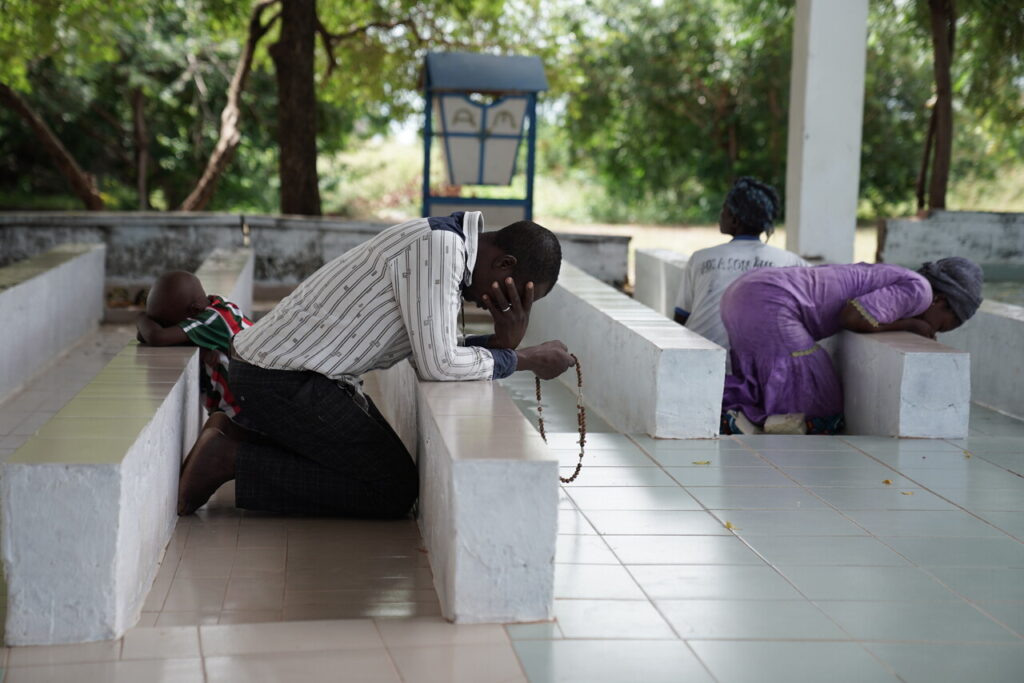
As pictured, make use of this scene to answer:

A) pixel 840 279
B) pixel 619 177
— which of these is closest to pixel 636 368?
pixel 840 279

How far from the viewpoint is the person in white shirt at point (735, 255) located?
6.96m

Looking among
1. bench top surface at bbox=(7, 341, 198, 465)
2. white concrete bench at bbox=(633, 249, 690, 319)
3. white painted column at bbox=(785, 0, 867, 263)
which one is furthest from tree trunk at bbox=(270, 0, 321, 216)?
bench top surface at bbox=(7, 341, 198, 465)

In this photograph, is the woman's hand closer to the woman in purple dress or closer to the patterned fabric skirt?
the woman in purple dress

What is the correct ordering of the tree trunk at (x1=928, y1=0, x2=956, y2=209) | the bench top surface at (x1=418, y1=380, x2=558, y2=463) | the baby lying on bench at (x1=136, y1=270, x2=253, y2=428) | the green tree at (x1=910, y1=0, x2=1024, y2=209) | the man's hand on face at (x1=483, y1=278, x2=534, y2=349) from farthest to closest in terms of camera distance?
the green tree at (x1=910, y1=0, x2=1024, y2=209)
the tree trunk at (x1=928, y1=0, x2=956, y2=209)
the baby lying on bench at (x1=136, y1=270, x2=253, y2=428)
the man's hand on face at (x1=483, y1=278, x2=534, y2=349)
the bench top surface at (x1=418, y1=380, x2=558, y2=463)

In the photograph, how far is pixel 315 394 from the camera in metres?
4.26

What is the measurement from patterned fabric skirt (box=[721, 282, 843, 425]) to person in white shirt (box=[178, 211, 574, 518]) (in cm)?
228

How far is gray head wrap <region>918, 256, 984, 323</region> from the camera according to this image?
6246 millimetres

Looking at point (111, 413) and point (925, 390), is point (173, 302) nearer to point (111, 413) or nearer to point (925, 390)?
point (111, 413)

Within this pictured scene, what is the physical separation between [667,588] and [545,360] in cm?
100

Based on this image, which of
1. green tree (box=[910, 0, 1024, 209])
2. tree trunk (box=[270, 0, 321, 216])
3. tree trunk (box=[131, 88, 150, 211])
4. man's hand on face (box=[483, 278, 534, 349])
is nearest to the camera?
man's hand on face (box=[483, 278, 534, 349])

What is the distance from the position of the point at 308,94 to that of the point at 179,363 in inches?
352

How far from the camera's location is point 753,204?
22.8ft

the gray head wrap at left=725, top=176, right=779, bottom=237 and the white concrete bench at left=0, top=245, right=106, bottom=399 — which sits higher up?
the gray head wrap at left=725, top=176, right=779, bottom=237

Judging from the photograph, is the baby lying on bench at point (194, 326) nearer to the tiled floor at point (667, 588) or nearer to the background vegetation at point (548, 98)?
the tiled floor at point (667, 588)
